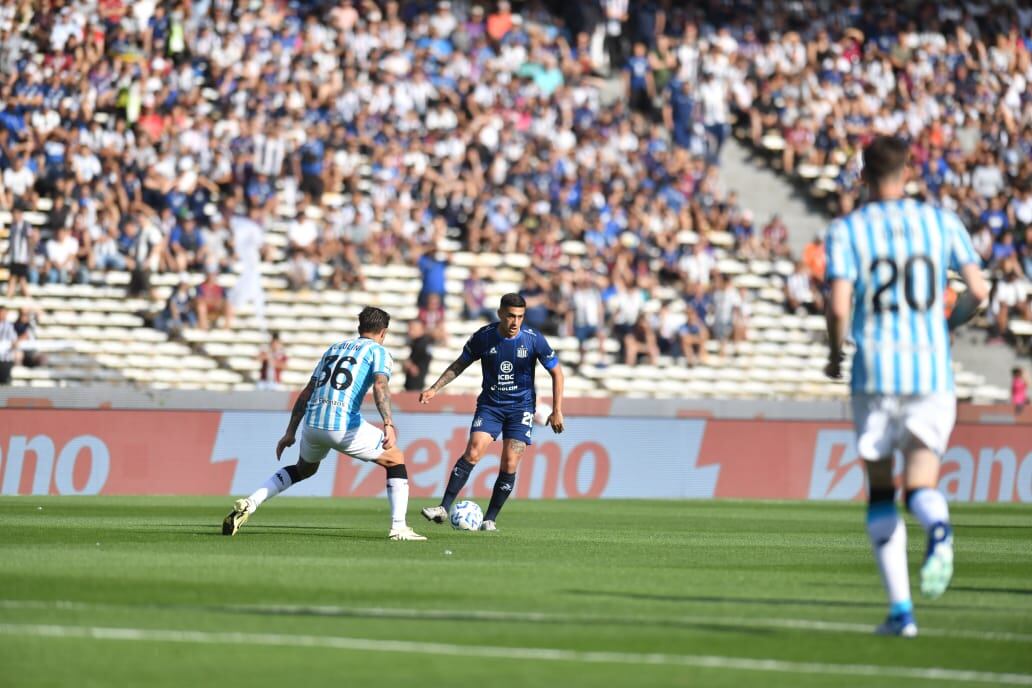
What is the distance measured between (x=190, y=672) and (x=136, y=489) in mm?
19438

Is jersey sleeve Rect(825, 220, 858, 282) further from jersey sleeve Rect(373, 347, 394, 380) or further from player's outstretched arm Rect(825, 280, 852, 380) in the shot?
jersey sleeve Rect(373, 347, 394, 380)

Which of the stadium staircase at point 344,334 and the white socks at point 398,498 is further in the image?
the stadium staircase at point 344,334

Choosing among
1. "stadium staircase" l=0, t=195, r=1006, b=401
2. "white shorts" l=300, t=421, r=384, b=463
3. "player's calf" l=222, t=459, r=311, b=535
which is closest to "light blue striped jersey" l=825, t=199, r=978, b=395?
"white shorts" l=300, t=421, r=384, b=463

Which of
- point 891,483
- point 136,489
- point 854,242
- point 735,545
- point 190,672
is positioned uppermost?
point 854,242

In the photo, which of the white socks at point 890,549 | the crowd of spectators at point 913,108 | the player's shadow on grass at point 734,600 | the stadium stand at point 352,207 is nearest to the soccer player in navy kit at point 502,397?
the player's shadow on grass at point 734,600

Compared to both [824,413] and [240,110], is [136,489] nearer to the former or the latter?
[240,110]

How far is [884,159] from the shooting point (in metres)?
8.78

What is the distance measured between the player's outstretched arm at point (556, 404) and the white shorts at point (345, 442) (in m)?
1.97

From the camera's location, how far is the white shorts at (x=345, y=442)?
51.1 ft

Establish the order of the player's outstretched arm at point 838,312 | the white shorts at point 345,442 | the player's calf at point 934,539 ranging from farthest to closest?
the white shorts at point 345,442 < the player's outstretched arm at point 838,312 < the player's calf at point 934,539

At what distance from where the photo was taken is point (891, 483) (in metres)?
8.69

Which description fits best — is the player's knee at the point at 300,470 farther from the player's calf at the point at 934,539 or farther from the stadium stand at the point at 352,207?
the stadium stand at the point at 352,207

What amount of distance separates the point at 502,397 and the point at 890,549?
962 centimetres

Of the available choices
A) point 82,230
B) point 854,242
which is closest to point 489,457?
point 82,230
